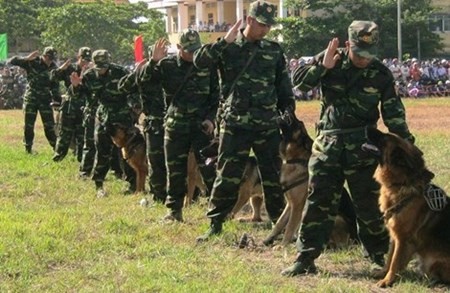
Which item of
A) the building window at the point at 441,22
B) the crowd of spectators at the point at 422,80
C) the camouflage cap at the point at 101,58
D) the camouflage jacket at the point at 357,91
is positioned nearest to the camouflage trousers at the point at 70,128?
the camouflage cap at the point at 101,58

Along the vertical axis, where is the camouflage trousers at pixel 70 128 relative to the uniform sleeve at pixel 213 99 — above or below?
below

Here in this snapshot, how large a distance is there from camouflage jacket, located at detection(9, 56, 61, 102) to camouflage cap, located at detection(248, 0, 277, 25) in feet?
27.6

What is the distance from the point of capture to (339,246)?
6988 mm

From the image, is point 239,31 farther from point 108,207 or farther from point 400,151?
point 108,207

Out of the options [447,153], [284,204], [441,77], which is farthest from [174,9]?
[284,204]

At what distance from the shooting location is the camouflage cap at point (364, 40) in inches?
218

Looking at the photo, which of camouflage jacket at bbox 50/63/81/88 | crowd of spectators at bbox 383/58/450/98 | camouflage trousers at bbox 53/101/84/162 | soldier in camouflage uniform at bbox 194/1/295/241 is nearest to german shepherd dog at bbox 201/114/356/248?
soldier in camouflage uniform at bbox 194/1/295/241

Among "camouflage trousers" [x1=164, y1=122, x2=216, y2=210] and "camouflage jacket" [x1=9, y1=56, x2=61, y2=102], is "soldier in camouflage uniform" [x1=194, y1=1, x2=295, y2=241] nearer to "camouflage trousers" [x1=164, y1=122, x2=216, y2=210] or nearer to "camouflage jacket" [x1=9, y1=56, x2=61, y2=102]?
"camouflage trousers" [x1=164, y1=122, x2=216, y2=210]

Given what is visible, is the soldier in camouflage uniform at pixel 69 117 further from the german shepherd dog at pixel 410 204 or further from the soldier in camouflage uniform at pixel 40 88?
the german shepherd dog at pixel 410 204

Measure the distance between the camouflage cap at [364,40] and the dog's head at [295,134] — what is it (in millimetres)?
1472

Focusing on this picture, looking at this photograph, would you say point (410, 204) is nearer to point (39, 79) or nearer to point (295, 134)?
point (295, 134)

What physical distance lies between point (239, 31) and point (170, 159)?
197cm

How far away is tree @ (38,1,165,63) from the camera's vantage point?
2015 inches


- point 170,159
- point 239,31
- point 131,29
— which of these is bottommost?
point 170,159
